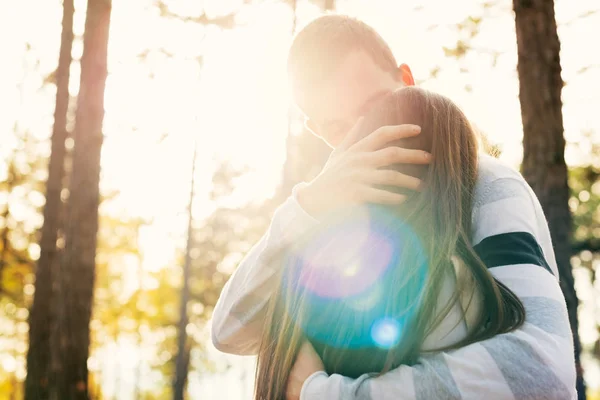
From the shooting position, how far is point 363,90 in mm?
1791

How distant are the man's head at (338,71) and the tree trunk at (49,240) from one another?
9.53 metres

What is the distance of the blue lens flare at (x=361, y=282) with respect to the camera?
1299 mm

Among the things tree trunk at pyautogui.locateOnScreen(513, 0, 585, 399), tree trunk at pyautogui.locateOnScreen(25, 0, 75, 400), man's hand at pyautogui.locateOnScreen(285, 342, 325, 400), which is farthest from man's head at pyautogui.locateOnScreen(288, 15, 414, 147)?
tree trunk at pyautogui.locateOnScreen(25, 0, 75, 400)

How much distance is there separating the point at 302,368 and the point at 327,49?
940mm

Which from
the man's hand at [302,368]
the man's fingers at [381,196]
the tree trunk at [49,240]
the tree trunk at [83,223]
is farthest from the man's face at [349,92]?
the tree trunk at [49,240]

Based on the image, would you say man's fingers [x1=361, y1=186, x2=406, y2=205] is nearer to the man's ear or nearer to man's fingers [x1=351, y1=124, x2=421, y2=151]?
man's fingers [x1=351, y1=124, x2=421, y2=151]

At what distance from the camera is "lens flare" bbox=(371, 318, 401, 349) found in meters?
1.29

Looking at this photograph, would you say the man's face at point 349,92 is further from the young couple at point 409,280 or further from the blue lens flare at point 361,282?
the blue lens flare at point 361,282

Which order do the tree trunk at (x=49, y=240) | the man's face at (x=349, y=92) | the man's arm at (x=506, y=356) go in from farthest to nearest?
the tree trunk at (x=49, y=240) < the man's face at (x=349, y=92) < the man's arm at (x=506, y=356)

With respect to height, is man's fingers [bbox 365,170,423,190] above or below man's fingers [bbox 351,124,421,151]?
below

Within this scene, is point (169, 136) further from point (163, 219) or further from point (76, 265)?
point (163, 219)

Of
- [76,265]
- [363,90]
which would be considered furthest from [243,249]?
[363,90]

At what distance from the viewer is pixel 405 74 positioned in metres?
1.98

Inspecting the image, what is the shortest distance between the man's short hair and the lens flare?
0.81m
